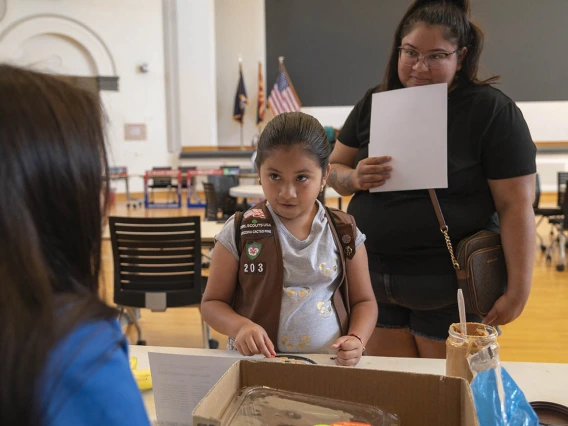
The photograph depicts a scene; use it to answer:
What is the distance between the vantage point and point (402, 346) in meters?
1.48

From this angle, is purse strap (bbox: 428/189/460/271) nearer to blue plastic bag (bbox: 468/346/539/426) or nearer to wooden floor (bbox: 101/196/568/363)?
blue plastic bag (bbox: 468/346/539/426)

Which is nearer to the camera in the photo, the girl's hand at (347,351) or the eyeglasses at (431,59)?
the girl's hand at (347,351)

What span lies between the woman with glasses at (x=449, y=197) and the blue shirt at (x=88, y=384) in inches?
40.1

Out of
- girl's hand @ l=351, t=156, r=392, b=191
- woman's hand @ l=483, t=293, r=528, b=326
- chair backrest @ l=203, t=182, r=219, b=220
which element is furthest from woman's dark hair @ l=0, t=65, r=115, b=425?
chair backrest @ l=203, t=182, r=219, b=220

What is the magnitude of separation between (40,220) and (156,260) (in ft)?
7.24

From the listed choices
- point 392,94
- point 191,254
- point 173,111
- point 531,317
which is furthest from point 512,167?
point 173,111

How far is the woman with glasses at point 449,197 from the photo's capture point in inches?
50.9

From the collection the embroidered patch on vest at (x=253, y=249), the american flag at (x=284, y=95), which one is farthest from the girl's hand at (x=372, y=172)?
the american flag at (x=284, y=95)

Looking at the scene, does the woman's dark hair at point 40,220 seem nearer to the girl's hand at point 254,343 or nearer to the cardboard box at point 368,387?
the cardboard box at point 368,387

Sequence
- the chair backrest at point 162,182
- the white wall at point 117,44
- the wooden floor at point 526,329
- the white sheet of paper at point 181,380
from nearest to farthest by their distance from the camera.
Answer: the white sheet of paper at point 181,380 → the wooden floor at point 526,329 → the chair backrest at point 162,182 → the white wall at point 117,44

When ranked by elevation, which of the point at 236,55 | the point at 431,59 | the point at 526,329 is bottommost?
the point at 526,329

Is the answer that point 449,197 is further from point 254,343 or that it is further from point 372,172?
point 254,343

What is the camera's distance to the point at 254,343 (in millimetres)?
1019

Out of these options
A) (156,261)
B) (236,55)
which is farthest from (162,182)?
(156,261)
